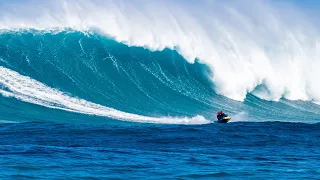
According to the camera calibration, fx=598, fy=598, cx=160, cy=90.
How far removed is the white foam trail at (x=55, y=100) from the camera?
963 inches

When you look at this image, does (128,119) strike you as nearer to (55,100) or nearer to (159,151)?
(55,100)

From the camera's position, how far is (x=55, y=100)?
2502 centimetres

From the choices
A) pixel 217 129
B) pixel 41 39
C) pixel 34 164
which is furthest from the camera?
pixel 41 39

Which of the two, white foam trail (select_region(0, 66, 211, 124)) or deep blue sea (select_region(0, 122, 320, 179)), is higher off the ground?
white foam trail (select_region(0, 66, 211, 124))

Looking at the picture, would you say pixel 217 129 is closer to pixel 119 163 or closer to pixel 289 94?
pixel 119 163

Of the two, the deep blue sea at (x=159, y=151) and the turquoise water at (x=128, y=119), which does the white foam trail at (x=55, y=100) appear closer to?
the turquoise water at (x=128, y=119)

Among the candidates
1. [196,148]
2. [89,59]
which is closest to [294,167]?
[196,148]

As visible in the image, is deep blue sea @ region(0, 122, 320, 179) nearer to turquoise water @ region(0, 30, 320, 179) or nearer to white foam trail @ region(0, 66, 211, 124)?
turquoise water @ region(0, 30, 320, 179)

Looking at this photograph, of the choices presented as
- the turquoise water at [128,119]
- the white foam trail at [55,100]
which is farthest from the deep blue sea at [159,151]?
the white foam trail at [55,100]

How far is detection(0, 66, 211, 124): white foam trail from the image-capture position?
24453mm

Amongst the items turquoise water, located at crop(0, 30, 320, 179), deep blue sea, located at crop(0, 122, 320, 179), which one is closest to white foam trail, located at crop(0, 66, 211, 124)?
turquoise water, located at crop(0, 30, 320, 179)

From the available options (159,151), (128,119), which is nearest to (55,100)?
(128,119)

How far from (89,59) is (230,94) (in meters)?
7.82

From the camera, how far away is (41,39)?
32000 mm
